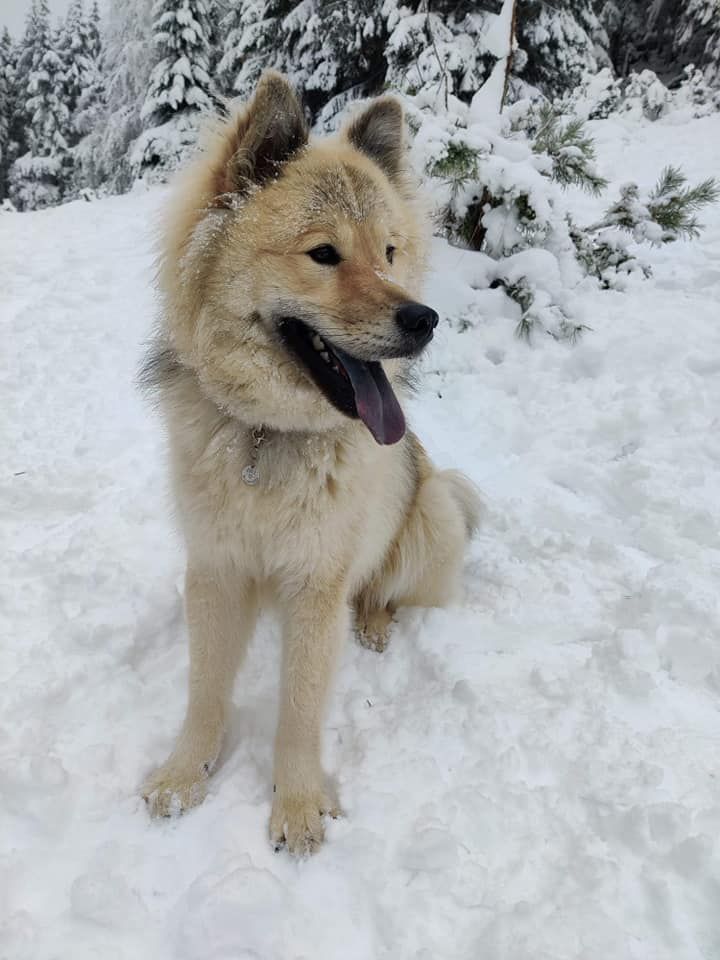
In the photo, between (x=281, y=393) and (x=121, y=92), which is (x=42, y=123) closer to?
(x=121, y=92)

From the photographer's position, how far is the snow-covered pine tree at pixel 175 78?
1452 cm

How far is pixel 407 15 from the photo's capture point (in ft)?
23.8

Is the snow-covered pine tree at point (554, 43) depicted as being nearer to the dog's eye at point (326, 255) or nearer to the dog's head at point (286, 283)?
the dog's head at point (286, 283)

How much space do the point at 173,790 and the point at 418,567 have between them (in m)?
1.27

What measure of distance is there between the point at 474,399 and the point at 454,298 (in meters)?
1.12

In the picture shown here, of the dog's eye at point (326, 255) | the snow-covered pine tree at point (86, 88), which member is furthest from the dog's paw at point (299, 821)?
the snow-covered pine tree at point (86, 88)

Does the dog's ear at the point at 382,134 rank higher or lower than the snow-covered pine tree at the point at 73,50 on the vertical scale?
higher

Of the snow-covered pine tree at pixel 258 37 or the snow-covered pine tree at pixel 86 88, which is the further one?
the snow-covered pine tree at pixel 86 88

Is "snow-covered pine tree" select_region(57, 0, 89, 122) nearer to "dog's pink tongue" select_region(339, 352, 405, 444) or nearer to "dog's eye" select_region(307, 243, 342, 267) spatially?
"dog's eye" select_region(307, 243, 342, 267)

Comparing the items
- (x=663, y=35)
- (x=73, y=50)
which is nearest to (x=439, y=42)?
(x=663, y=35)

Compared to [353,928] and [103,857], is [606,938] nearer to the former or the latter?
[353,928]

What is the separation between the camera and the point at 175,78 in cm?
1467

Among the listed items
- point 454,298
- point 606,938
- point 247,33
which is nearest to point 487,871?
point 606,938

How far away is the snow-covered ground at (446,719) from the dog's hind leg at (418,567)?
0.38 feet
